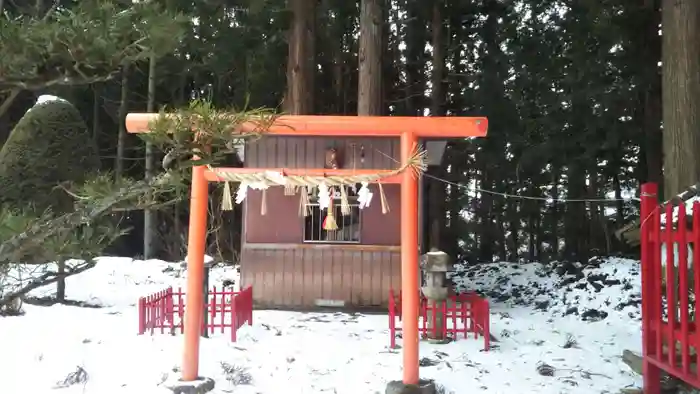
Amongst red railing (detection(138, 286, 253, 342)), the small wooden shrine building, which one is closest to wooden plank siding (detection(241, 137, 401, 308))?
the small wooden shrine building

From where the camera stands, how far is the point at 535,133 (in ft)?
58.9

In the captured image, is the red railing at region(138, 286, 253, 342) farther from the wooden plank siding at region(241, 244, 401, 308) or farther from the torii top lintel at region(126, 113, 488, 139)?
the torii top lintel at region(126, 113, 488, 139)

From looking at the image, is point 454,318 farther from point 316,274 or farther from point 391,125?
point 391,125

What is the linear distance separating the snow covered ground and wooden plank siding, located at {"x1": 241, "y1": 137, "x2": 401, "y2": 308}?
499 mm

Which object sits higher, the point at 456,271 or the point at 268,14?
the point at 268,14

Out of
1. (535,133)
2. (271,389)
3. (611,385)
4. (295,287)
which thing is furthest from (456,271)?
(271,389)

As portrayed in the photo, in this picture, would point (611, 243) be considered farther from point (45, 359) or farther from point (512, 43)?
point (45, 359)

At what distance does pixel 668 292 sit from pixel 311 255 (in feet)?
19.5

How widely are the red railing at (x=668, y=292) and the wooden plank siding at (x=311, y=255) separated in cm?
472

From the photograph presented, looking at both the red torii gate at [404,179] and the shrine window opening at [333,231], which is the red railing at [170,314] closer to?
the red torii gate at [404,179]

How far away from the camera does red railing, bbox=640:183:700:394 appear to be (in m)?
4.39

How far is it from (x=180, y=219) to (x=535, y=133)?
12.5 metres

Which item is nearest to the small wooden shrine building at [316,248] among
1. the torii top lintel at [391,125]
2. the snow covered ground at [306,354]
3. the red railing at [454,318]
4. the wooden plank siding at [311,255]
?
the wooden plank siding at [311,255]

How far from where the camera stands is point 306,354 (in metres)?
6.72
